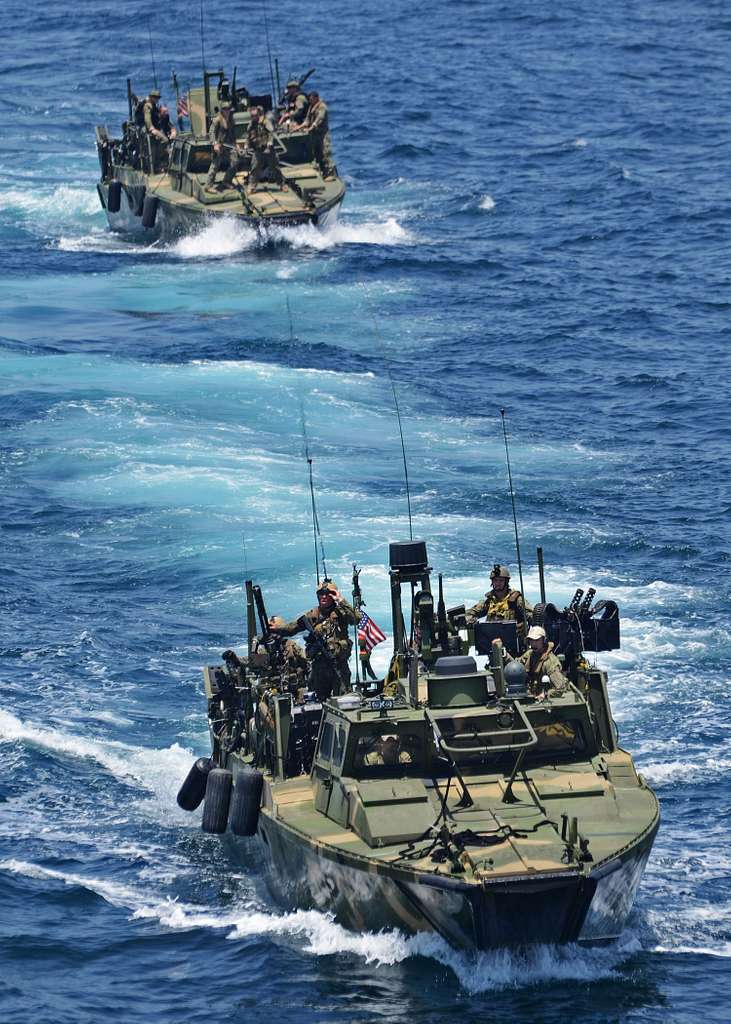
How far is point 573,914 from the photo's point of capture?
1989 cm

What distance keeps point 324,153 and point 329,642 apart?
108 ft

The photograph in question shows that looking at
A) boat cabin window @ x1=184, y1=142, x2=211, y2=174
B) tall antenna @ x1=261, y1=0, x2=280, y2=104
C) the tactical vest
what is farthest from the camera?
tall antenna @ x1=261, y1=0, x2=280, y2=104

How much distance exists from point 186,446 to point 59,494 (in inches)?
120

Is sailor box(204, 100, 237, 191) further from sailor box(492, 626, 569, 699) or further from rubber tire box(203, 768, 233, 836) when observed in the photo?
sailor box(492, 626, 569, 699)

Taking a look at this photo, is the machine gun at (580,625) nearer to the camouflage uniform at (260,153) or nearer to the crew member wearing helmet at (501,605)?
the crew member wearing helmet at (501,605)

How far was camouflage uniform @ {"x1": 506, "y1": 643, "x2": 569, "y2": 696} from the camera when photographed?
23047 mm

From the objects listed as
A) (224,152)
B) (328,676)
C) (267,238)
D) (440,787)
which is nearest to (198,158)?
(224,152)

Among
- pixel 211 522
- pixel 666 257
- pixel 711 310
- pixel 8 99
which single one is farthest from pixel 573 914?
pixel 8 99

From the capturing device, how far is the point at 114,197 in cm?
5728

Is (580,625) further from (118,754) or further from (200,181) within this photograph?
(200,181)

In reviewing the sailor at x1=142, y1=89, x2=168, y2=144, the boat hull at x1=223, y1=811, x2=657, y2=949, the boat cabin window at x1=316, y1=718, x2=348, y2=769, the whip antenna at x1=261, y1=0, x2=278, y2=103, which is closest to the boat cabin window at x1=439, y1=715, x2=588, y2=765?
the boat cabin window at x1=316, y1=718, x2=348, y2=769

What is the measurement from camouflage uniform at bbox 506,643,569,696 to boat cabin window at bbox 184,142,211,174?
3346 centimetres

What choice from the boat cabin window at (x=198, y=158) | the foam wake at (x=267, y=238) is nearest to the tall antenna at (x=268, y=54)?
the boat cabin window at (x=198, y=158)

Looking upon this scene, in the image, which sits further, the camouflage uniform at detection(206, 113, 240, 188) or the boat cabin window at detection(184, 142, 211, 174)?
the boat cabin window at detection(184, 142, 211, 174)
